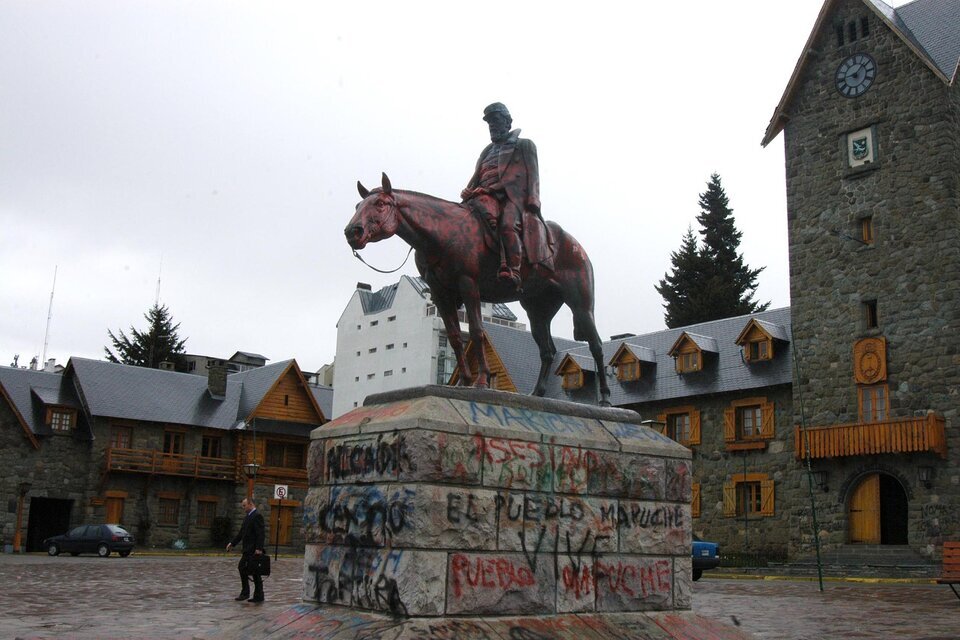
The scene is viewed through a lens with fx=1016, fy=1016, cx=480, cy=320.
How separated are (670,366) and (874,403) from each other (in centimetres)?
1063

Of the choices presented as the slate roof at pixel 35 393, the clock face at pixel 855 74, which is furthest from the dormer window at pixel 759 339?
the slate roof at pixel 35 393

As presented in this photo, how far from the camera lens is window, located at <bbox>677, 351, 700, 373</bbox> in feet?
127

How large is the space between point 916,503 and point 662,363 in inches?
535

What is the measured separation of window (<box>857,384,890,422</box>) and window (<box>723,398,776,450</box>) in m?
4.76

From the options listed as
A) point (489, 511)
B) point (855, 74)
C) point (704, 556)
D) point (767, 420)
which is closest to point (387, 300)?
point (767, 420)

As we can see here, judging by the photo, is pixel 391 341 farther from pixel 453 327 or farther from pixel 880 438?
pixel 453 327

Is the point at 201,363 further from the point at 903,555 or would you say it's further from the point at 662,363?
the point at 903,555

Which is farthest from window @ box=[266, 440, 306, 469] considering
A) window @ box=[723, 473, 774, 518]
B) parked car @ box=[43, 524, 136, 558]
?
window @ box=[723, 473, 774, 518]

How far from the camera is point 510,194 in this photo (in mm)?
9602

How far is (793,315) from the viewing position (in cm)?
3347

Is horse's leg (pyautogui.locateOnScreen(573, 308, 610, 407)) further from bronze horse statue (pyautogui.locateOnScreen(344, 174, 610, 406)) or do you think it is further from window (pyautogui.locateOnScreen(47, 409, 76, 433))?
window (pyautogui.locateOnScreen(47, 409, 76, 433))

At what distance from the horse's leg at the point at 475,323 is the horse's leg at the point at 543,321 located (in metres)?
1.05

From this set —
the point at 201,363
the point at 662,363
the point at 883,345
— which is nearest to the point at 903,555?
the point at 883,345

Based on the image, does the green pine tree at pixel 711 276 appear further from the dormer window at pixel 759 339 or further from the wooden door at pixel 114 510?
the wooden door at pixel 114 510
